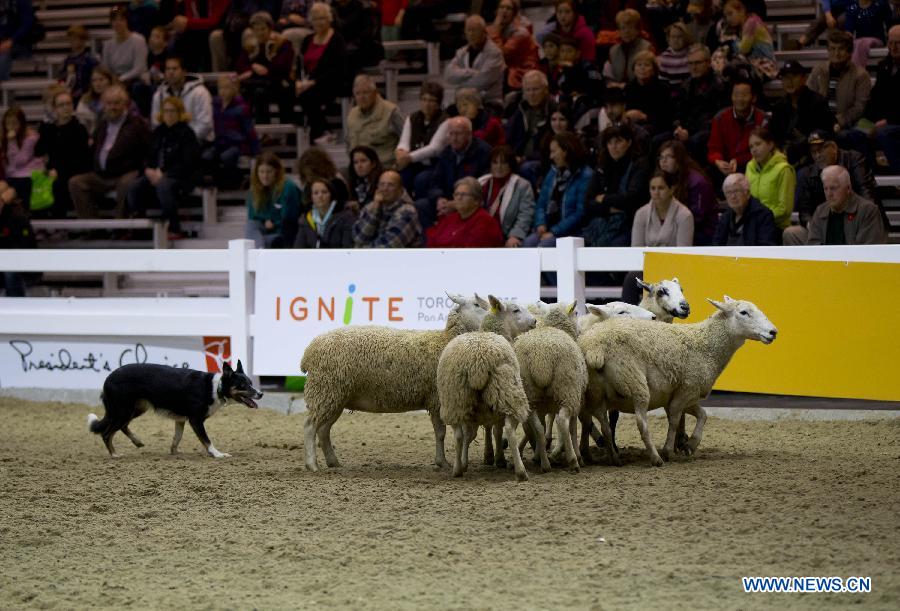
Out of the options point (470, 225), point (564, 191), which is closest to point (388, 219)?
point (470, 225)

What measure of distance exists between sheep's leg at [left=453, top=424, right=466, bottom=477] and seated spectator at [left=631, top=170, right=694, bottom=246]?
416 centimetres

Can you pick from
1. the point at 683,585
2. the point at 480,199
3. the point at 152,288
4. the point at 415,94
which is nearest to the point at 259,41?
the point at 415,94

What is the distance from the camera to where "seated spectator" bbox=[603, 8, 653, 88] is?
1431cm

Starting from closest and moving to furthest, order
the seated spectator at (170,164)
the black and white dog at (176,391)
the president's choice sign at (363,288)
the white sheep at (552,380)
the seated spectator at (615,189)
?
the white sheep at (552,380)
the black and white dog at (176,391)
the president's choice sign at (363,288)
the seated spectator at (615,189)
the seated spectator at (170,164)

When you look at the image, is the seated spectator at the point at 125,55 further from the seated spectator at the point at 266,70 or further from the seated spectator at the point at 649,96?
the seated spectator at the point at 649,96

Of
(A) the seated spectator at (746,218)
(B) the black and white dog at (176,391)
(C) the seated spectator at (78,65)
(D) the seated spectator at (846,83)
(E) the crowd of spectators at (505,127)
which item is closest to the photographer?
(B) the black and white dog at (176,391)

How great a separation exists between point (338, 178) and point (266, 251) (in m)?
2.35

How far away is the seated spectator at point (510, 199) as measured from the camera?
13031 mm

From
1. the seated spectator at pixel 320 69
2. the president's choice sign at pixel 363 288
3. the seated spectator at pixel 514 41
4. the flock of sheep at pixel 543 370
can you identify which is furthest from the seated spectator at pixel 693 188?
the seated spectator at pixel 320 69

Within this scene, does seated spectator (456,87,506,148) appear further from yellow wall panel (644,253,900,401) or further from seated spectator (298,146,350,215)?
yellow wall panel (644,253,900,401)

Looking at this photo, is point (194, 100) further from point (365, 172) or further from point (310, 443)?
point (310, 443)

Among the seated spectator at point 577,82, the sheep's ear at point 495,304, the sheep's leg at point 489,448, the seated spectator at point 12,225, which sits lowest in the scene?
the sheep's leg at point 489,448

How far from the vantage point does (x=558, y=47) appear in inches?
583

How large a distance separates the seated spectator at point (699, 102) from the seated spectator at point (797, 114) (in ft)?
2.01
